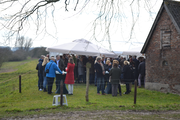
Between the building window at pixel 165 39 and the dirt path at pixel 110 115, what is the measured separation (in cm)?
682

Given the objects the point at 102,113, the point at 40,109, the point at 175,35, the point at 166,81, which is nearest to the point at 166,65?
the point at 166,81

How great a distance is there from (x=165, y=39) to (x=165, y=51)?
2.64 feet

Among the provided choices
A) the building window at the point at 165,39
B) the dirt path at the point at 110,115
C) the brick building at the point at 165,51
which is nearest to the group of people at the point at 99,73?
the brick building at the point at 165,51

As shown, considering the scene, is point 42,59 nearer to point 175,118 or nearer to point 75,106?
point 75,106

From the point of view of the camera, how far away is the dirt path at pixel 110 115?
304 inches

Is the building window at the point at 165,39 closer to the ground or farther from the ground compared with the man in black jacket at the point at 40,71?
Result: farther from the ground

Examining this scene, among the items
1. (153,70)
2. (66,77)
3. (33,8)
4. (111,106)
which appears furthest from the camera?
(153,70)

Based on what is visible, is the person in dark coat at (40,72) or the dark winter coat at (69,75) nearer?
the dark winter coat at (69,75)

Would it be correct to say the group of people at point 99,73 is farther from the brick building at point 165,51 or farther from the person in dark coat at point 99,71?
the brick building at point 165,51

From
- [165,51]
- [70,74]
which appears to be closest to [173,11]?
[165,51]

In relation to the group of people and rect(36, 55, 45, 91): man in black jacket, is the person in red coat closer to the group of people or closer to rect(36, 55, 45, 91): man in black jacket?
the group of people

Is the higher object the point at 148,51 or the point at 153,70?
the point at 148,51

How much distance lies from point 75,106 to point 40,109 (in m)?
1.42

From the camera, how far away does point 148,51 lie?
1627 cm
